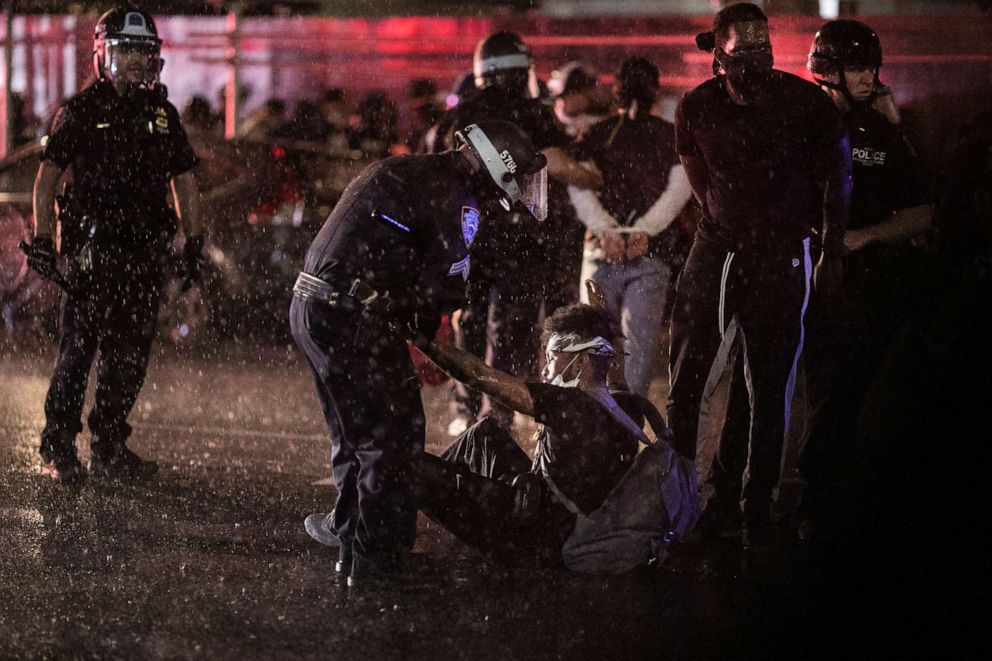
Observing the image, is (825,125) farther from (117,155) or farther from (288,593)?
(117,155)

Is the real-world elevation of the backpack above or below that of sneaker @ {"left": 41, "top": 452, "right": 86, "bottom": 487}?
above

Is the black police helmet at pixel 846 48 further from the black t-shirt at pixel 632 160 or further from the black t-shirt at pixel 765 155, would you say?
the black t-shirt at pixel 632 160

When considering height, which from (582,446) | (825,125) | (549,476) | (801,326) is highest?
(825,125)

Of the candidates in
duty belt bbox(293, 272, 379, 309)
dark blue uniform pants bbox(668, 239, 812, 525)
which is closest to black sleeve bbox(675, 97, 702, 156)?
dark blue uniform pants bbox(668, 239, 812, 525)

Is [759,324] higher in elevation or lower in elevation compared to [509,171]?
lower

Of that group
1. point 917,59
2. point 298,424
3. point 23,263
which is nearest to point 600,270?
point 298,424

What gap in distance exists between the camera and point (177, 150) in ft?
23.1

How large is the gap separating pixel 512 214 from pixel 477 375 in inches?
83.9

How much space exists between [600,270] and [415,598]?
271cm

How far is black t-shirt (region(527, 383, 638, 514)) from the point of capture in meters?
5.36

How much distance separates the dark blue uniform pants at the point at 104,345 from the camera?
6898mm

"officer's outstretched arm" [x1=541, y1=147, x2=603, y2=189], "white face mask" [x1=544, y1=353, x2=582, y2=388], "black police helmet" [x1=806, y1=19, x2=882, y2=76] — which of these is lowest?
"white face mask" [x1=544, y1=353, x2=582, y2=388]

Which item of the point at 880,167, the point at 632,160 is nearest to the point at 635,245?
the point at 632,160

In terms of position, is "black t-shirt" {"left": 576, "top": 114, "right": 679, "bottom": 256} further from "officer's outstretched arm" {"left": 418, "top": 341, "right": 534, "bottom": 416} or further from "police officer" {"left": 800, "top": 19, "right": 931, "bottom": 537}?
"officer's outstretched arm" {"left": 418, "top": 341, "right": 534, "bottom": 416}
